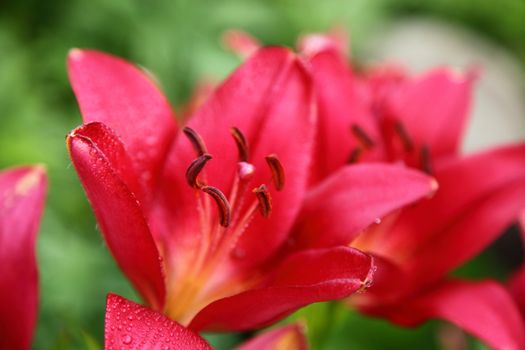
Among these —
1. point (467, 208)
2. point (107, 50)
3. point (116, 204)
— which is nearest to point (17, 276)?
point (116, 204)

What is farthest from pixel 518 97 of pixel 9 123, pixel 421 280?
pixel 421 280

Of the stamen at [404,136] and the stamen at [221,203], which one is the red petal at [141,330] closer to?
the stamen at [221,203]

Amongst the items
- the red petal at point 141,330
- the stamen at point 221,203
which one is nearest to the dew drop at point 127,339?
the red petal at point 141,330

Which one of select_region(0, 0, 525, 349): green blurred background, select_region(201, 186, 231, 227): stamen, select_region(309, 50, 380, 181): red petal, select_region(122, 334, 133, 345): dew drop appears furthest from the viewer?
select_region(0, 0, 525, 349): green blurred background

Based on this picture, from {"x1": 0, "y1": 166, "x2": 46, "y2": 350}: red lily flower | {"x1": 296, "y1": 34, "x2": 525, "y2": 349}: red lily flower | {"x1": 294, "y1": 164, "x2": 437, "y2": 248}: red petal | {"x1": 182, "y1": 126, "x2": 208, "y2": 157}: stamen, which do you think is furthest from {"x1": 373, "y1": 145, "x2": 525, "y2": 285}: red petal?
{"x1": 0, "y1": 166, "x2": 46, "y2": 350}: red lily flower

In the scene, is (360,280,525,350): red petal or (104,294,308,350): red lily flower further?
(360,280,525,350): red petal

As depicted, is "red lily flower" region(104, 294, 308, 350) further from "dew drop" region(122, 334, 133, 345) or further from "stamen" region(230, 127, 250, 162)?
"stamen" region(230, 127, 250, 162)

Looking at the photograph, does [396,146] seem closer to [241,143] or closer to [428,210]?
[428,210]
